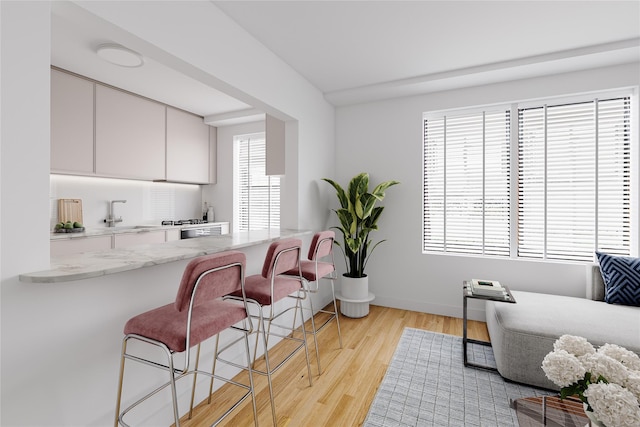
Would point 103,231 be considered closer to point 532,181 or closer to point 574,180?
point 532,181

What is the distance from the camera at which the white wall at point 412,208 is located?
10.1 ft

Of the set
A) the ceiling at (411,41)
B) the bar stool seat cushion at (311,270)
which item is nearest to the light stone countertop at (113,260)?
the bar stool seat cushion at (311,270)

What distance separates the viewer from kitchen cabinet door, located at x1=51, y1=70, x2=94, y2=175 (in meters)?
3.00

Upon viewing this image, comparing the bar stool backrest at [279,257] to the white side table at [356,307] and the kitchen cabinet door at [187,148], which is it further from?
the kitchen cabinet door at [187,148]

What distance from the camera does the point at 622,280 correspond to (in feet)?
8.06

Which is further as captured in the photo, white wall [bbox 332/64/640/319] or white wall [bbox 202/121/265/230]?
white wall [bbox 202/121/265/230]

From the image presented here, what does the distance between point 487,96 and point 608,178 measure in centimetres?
142

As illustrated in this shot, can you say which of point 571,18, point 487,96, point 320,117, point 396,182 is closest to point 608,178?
point 487,96

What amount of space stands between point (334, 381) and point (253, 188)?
11.2 feet

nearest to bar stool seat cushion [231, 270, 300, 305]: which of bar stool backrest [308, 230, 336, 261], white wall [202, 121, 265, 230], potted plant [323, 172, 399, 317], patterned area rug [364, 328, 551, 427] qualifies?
bar stool backrest [308, 230, 336, 261]

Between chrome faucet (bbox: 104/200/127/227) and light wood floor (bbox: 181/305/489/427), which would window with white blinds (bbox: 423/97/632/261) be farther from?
chrome faucet (bbox: 104/200/127/227)

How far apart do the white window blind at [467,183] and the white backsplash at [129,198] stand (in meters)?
3.78

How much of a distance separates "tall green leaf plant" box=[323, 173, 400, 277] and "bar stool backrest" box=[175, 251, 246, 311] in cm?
196

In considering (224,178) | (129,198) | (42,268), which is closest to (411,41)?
(42,268)
